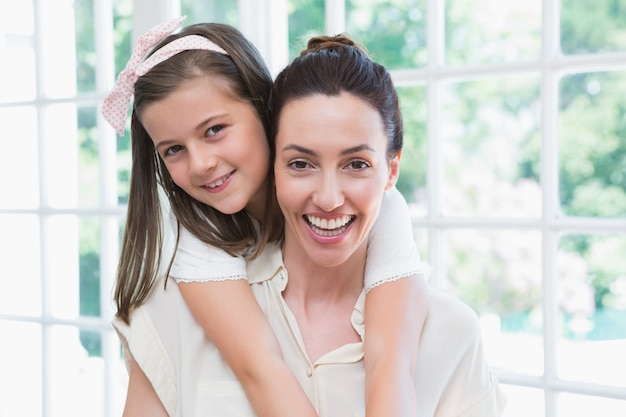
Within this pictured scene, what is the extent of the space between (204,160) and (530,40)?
283 inches

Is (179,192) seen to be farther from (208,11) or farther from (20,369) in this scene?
(20,369)

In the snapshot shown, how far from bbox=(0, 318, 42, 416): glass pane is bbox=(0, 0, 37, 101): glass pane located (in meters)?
0.82

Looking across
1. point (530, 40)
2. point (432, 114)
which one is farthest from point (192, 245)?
point (530, 40)

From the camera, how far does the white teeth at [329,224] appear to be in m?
1.37

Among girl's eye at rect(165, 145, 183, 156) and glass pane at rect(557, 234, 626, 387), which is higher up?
girl's eye at rect(165, 145, 183, 156)

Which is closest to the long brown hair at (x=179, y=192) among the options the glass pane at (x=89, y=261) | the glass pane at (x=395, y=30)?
the glass pane at (x=89, y=261)

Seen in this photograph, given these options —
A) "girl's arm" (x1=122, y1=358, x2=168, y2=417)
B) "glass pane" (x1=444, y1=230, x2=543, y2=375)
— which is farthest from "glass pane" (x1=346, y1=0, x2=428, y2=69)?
"girl's arm" (x1=122, y1=358, x2=168, y2=417)

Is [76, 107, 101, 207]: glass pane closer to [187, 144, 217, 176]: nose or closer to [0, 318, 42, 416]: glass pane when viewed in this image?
[0, 318, 42, 416]: glass pane

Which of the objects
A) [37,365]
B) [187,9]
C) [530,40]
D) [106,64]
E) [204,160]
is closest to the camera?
[204,160]

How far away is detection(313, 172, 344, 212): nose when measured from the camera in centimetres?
133

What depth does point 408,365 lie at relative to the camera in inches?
Result: 54.5

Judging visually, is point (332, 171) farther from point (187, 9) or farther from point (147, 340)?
point (187, 9)

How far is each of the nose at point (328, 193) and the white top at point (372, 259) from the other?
0.21 metres

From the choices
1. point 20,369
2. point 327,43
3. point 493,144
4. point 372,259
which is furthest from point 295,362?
point 493,144
